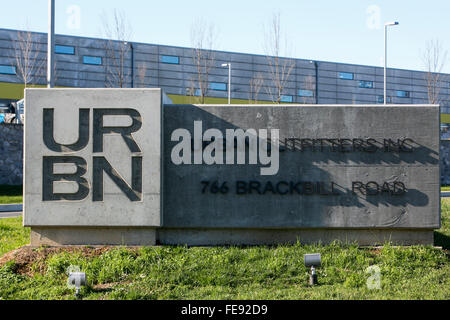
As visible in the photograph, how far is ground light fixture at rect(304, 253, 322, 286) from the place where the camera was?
8180mm

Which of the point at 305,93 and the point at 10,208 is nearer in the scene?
the point at 10,208

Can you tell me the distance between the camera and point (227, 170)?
10281 mm

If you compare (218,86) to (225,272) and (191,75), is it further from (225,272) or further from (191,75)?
(225,272)

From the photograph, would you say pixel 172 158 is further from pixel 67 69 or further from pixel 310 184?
pixel 67 69

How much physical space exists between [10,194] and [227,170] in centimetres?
1548

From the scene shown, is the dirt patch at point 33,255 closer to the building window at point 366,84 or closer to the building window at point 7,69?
the building window at point 7,69

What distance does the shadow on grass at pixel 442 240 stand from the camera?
10.8 meters

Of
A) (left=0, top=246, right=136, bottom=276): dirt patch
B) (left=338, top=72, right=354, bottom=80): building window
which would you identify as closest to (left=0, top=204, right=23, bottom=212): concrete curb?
(left=0, top=246, right=136, bottom=276): dirt patch

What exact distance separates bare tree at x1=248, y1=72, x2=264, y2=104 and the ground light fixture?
3953 centimetres

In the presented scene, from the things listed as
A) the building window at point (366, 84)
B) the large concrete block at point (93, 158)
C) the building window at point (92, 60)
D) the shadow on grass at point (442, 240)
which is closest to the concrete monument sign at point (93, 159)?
the large concrete block at point (93, 158)

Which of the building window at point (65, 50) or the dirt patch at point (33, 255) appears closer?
the dirt patch at point (33, 255)

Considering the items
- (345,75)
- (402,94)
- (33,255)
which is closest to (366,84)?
(345,75)

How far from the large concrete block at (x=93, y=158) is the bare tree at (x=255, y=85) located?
37.6 m
